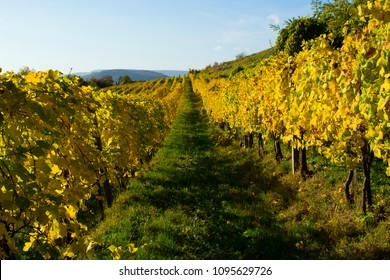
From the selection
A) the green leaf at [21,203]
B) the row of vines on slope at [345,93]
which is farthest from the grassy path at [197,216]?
the green leaf at [21,203]

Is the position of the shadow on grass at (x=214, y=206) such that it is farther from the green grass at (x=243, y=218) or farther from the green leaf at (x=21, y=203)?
the green leaf at (x=21, y=203)

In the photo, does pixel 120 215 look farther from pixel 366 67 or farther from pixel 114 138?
pixel 366 67

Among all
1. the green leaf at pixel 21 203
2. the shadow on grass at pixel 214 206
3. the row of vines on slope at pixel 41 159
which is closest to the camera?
the green leaf at pixel 21 203

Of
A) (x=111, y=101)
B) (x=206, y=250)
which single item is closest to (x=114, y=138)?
(x=111, y=101)

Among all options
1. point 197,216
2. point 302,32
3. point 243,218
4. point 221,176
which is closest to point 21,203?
point 197,216

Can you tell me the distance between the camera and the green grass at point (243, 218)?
229 inches

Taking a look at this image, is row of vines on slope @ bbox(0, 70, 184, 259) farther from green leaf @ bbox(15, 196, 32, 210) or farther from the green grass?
the green grass

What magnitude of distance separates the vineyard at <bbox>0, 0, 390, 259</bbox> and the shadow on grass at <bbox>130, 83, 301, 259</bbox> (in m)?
0.03

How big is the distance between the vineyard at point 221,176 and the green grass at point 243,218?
3 centimetres

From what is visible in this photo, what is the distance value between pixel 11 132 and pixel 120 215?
5276 millimetres

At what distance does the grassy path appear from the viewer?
603 cm

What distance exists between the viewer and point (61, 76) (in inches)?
141

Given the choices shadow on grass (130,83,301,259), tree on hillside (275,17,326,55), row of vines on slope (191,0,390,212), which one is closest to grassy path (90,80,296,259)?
shadow on grass (130,83,301,259)

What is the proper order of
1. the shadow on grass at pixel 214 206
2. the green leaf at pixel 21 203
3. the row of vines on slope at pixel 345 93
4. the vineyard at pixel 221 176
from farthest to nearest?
the shadow on grass at pixel 214 206 < the row of vines on slope at pixel 345 93 < the vineyard at pixel 221 176 < the green leaf at pixel 21 203
